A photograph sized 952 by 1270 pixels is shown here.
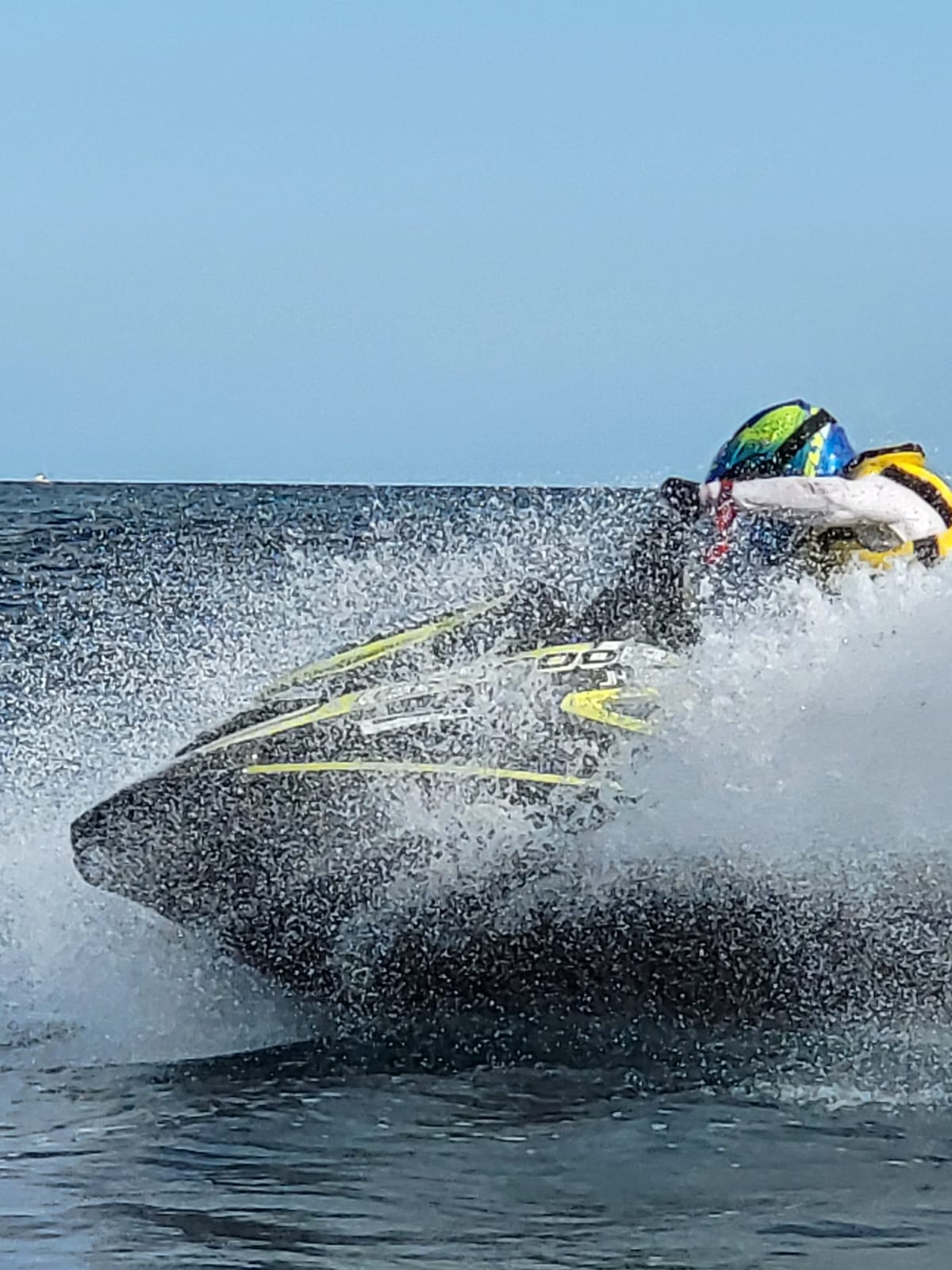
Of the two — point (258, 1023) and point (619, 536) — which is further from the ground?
point (619, 536)

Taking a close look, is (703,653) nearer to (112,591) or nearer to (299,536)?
(112,591)

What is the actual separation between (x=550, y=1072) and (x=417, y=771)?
37.3 inches

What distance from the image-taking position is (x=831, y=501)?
6266 mm

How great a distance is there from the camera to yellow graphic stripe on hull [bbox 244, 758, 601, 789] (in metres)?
5.89

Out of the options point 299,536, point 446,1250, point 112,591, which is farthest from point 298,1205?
point 299,536

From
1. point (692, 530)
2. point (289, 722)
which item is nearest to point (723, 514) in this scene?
point (692, 530)

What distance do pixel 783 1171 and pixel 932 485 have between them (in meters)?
2.48

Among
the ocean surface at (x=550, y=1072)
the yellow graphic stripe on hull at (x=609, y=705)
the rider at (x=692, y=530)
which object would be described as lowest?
the ocean surface at (x=550, y=1072)

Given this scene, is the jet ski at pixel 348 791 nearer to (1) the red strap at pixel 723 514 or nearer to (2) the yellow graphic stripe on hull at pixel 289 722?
(2) the yellow graphic stripe on hull at pixel 289 722

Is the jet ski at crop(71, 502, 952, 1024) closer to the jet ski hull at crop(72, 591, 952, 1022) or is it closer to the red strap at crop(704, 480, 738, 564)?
the jet ski hull at crop(72, 591, 952, 1022)

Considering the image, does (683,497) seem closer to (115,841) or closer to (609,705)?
(609,705)

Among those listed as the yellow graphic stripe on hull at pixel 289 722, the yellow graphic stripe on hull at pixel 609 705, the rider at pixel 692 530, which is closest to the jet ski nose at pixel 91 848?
the yellow graphic stripe on hull at pixel 289 722

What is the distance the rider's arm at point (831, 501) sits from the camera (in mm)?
6270

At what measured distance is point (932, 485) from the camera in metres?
6.50
